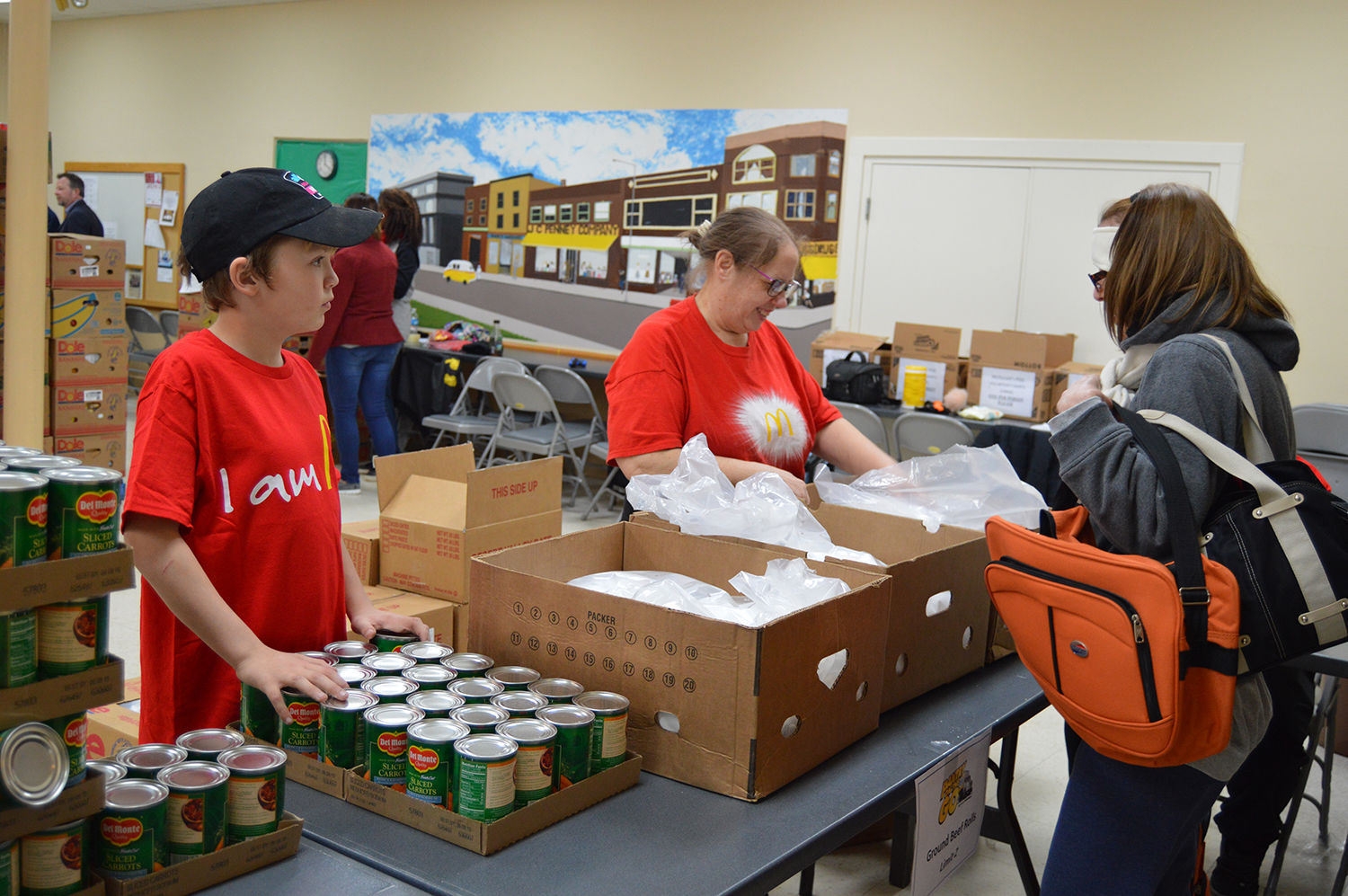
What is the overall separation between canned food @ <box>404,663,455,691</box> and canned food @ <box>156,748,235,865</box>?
31 centimetres

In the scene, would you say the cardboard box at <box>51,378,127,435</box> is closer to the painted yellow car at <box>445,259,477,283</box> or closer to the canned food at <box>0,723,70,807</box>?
the painted yellow car at <box>445,259,477,283</box>

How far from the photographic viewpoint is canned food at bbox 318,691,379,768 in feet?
3.99

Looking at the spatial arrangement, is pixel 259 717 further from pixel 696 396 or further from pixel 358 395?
pixel 358 395

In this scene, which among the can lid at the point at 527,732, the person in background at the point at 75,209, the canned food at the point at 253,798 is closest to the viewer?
the canned food at the point at 253,798

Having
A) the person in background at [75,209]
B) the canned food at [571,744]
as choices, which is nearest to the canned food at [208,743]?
the canned food at [571,744]

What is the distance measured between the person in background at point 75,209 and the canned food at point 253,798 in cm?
765

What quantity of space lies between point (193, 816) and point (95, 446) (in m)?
4.63

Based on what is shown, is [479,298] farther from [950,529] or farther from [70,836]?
[70,836]

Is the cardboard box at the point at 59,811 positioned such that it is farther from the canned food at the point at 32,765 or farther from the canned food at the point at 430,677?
the canned food at the point at 430,677

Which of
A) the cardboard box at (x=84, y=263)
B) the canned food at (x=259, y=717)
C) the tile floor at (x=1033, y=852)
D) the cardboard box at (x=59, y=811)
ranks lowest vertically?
the tile floor at (x=1033, y=852)

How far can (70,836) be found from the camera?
90 cm

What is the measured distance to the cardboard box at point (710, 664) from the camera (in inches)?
49.4

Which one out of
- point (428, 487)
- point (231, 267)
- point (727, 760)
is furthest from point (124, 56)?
point (727, 760)

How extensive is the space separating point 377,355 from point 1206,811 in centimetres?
548
